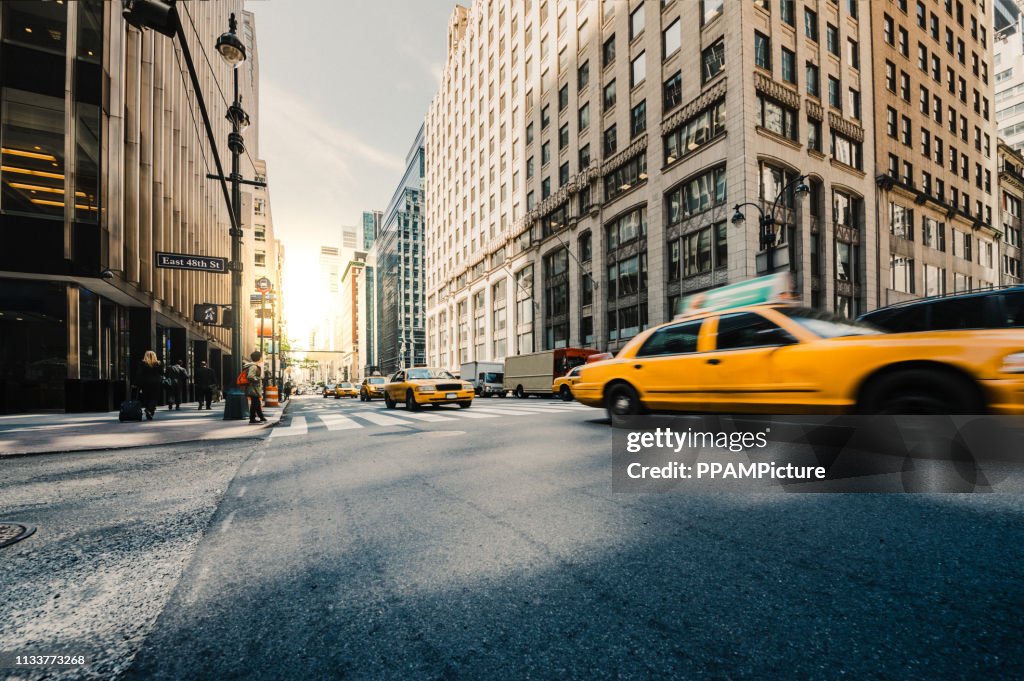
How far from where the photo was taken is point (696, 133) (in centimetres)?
2762

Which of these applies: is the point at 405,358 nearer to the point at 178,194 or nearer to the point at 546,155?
the point at 546,155

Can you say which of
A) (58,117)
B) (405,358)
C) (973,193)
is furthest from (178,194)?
(405,358)

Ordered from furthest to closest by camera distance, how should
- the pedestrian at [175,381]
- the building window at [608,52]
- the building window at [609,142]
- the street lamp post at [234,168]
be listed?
the building window at [609,142], the building window at [608,52], the pedestrian at [175,381], the street lamp post at [234,168]

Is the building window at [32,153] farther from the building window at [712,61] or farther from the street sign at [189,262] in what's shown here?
the building window at [712,61]

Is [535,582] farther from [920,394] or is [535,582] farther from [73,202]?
[73,202]

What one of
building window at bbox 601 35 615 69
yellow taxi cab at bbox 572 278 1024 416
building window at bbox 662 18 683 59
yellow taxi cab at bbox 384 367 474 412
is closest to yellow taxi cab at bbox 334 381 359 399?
yellow taxi cab at bbox 384 367 474 412

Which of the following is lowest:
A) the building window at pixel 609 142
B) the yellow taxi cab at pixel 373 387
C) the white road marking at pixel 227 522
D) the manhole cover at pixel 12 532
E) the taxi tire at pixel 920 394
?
the yellow taxi cab at pixel 373 387

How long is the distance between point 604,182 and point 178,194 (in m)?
26.7

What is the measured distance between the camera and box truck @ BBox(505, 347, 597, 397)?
1033 inches

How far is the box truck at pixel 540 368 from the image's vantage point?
2625 cm

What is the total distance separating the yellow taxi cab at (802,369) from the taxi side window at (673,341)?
2cm

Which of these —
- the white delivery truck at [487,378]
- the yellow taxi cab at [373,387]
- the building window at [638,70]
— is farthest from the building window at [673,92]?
the yellow taxi cab at [373,387]

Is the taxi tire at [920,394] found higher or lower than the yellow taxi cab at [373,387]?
higher

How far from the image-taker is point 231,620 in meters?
2.21
